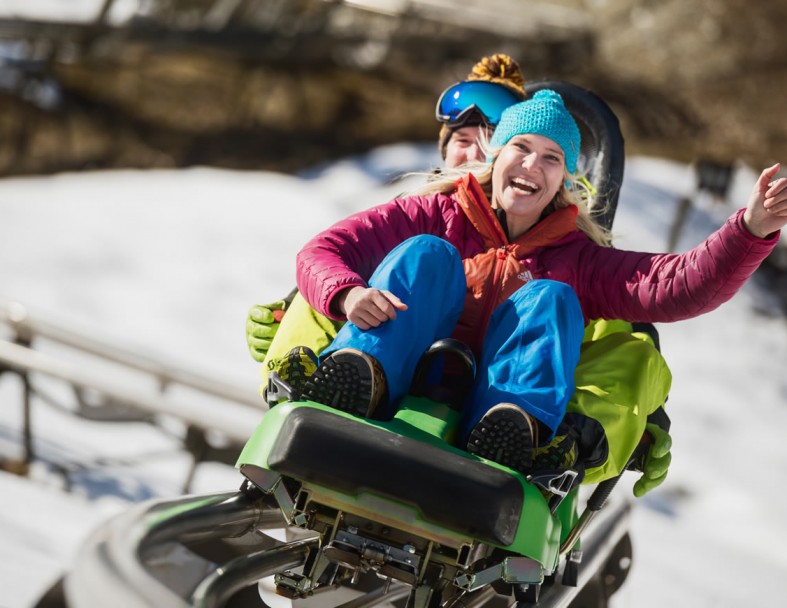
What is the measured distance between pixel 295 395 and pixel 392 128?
977 centimetres

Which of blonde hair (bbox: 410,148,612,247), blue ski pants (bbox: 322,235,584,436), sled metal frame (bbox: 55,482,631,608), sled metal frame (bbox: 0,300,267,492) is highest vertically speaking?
blonde hair (bbox: 410,148,612,247)

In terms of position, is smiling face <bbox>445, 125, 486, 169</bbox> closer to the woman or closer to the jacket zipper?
the woman

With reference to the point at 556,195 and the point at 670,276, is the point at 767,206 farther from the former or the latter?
the point at 556,195

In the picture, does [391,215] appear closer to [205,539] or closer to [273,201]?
[205,539]

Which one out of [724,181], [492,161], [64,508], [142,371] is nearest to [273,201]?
[724,181]

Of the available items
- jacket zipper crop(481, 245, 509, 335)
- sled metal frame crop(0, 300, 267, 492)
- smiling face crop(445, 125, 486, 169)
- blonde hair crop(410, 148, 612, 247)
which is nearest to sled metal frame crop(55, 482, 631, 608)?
jacket zipper crop(481, 245, 509, 335)

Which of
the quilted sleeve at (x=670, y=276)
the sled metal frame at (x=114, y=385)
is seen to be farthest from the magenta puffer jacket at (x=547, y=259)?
the sled metal frame at (x=114, y=385)

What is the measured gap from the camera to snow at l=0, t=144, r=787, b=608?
339 cm

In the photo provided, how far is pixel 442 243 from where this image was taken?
1.62 m

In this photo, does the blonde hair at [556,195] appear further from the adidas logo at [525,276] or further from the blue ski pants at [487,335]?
the blue ski pants at [487,335]

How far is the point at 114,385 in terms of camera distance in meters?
3.24

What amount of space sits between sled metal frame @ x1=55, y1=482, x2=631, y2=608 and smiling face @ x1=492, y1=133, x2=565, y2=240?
71cm

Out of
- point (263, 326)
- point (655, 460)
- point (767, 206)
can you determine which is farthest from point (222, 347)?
point (767, 206)

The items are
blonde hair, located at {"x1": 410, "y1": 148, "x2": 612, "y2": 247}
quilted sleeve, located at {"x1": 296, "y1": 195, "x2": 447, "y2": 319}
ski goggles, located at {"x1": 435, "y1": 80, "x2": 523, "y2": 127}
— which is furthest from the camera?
ski goggles, located at {"x1": 435, "y1": 80, "x2": 523, "y2": 127}
